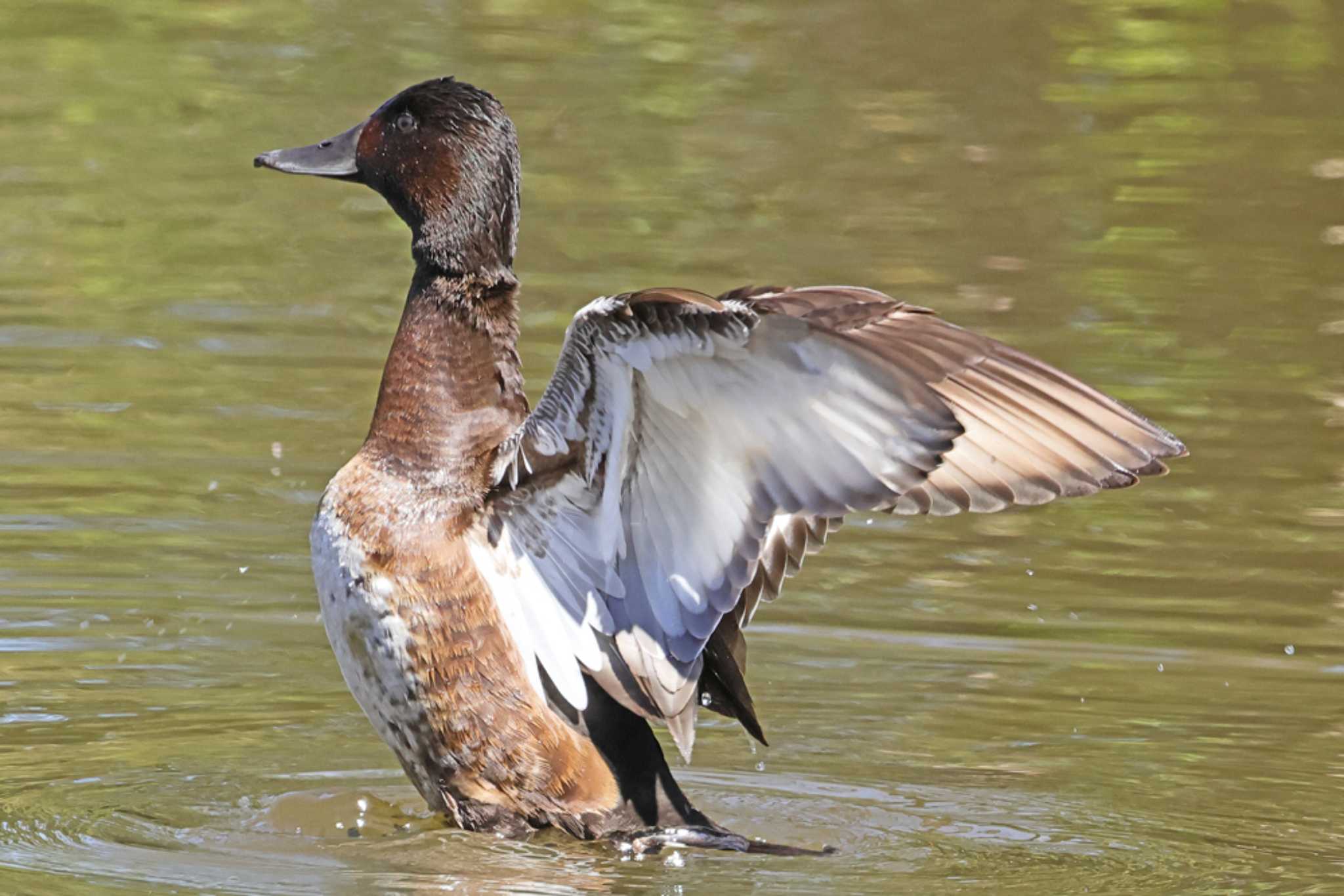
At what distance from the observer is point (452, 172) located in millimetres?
6461

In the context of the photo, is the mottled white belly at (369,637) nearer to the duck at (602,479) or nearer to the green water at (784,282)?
the duck at (602,479)

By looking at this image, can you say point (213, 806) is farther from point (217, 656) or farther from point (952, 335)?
point (952, 335)

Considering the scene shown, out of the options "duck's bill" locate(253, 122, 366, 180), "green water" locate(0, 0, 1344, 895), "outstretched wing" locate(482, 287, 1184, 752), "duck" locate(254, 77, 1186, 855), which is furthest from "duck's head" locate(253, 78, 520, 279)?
"green water" locate(0, 0, 1344, 895)

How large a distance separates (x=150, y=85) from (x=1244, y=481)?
8.05 m

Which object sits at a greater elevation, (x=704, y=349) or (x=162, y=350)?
(x=704, y=349)

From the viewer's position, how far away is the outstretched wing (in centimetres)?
534

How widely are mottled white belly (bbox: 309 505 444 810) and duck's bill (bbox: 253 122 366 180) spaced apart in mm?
1173

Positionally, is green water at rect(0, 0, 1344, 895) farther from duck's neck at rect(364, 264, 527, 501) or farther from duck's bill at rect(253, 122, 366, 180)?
duck's bill at rect(253, 122, 366, 180)

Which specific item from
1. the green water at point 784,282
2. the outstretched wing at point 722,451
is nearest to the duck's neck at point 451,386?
the outstretched wing at point 722,451

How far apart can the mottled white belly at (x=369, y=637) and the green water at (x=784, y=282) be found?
1.07 ft

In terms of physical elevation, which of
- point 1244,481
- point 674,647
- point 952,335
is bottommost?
point 1244,481

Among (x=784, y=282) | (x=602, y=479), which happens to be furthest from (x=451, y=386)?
(x=784, y=282)

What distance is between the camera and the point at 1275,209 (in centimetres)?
1316

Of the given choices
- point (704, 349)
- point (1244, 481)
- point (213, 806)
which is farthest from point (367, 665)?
point (1244, 481)
